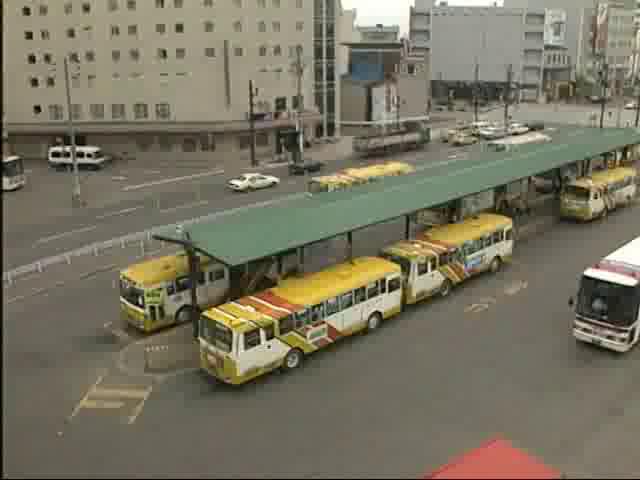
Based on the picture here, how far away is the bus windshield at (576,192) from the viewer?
119 ft

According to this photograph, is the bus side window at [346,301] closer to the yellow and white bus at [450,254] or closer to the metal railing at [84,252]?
the yellow and white bus at [450,254]

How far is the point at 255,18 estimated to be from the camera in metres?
62.1

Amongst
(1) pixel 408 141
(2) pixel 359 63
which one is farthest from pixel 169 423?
(2) pixel 359 63

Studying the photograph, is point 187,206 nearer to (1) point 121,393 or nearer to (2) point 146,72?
(1) point 121,393

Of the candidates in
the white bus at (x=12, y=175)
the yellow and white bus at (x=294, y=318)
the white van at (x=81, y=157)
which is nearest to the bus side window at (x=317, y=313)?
the yellow and white bus at (x=294, y=318)

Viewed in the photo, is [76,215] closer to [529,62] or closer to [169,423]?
[169,423]

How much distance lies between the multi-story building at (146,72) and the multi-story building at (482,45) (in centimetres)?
6859

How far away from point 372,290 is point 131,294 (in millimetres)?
8584

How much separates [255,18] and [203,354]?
163 ft

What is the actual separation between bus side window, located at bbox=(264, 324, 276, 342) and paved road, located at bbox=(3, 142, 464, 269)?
17.1 metres

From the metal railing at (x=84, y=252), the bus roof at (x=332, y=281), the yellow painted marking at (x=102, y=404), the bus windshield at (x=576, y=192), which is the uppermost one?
the bus windshield at (x=576, y=192)

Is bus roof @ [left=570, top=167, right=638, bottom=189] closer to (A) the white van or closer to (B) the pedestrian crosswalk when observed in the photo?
(B) the pedestrian crosswalk

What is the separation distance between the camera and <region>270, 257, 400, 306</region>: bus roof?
2052cm

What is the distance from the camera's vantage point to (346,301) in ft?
70.0
